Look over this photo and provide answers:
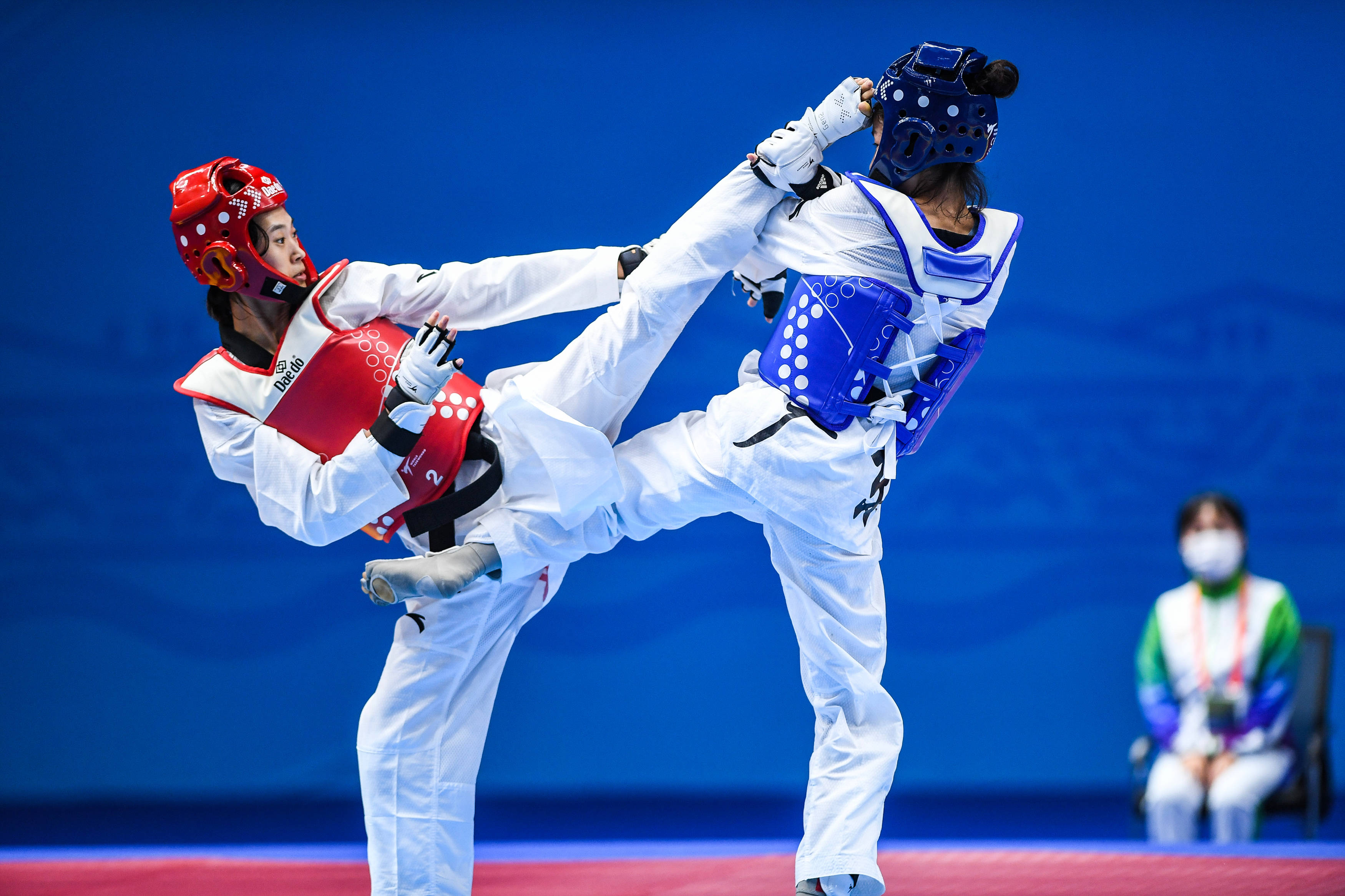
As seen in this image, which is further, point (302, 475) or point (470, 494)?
point (470, 494)

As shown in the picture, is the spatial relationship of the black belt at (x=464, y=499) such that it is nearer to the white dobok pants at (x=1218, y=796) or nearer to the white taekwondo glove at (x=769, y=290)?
the white taekwondo glove at (x=769, y=290)

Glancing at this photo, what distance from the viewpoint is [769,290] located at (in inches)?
112

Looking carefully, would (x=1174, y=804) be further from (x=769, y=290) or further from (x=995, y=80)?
(x=995, y=80)

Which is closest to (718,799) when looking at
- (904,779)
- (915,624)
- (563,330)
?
(904,779)

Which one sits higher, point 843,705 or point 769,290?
point 769,290

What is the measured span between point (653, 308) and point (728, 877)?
1.74 meters

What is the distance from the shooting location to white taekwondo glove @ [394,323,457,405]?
8.34ft

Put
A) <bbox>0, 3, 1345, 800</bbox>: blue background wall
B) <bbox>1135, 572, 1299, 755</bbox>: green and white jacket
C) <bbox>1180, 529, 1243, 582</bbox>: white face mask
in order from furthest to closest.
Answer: <bbox>0, 3, 1345, 800</bbox>: blue background wall, <bbox>1180, 529, 1243, 582</bbox>: white face mask, <bbox>1135, 572, 1299, 755</bbox>: green and white jacket

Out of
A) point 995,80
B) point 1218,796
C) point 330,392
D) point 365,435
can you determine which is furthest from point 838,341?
point 1218,796

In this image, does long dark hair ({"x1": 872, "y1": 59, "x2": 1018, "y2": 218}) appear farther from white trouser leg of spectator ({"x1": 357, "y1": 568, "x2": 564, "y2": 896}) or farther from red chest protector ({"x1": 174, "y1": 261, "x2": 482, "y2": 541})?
white trouser leg of spectator ({"x1": 357, "y1": 568, "x2": 564, "y2": 896})

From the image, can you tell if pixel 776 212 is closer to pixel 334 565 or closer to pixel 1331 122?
pixel 334 565

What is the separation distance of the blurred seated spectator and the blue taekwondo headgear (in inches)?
111

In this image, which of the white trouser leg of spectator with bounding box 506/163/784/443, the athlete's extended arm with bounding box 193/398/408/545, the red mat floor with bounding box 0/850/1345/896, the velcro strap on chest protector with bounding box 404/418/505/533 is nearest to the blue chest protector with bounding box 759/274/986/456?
the white trouser leg of spectator with bounding box 506/163/784/443

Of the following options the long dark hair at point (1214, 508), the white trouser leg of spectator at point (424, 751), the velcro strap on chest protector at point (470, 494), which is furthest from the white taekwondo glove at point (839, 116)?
the long dark hair at point (1214, 508)
